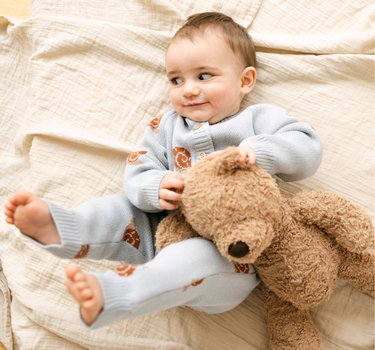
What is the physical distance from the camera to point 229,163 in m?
0.63

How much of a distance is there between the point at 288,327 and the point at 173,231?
405 mm

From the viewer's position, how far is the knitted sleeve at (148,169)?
781 millimetres

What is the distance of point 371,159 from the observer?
0.96 m

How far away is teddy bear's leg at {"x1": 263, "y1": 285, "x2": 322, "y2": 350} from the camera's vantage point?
82cm

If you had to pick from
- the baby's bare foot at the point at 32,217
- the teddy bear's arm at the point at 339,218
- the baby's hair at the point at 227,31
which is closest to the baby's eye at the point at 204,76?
the baby's hair at the point at 227,31

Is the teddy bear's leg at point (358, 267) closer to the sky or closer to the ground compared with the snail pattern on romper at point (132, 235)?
closer to the sky

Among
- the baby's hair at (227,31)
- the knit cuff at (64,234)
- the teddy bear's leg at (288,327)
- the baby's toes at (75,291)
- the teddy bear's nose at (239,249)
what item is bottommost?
the teddy bear's leg at (288,327)

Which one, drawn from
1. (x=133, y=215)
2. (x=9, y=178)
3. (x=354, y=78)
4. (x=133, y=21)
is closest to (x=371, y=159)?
(x=354, y=78)

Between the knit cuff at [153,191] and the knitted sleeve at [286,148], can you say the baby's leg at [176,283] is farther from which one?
the knitted sleeve at [286,148]

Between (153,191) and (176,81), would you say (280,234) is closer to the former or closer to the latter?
(153,191)

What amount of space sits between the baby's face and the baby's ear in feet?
0.10

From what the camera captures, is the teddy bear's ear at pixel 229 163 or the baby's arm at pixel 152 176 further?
the baby's arm at pixel 152 176

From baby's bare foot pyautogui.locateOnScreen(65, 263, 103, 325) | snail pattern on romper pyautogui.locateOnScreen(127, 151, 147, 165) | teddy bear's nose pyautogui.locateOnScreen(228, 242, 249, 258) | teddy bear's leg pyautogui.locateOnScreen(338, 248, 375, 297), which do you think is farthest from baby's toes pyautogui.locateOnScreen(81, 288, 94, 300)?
teddy bear's leg pyautogui.locateOnScreen(338, 248, 375, 297)

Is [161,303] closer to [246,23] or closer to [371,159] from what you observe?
[371,159]
